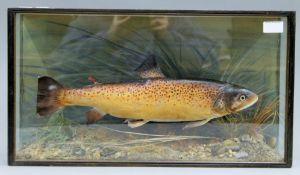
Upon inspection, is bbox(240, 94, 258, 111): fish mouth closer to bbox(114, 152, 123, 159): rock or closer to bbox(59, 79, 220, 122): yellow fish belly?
bbox(59, 79, 220, 122): yellow fish belly

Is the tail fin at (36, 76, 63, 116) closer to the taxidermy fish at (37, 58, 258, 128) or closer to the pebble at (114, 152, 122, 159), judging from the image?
the taxidermy fish at (37, 58, 258, 128)

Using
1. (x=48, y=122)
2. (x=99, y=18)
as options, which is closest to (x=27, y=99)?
(x=48, y=122)

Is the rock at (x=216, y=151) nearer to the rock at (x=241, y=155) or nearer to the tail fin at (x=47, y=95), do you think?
the rock at (x=241, y=155)

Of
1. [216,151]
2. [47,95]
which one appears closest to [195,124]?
[216,151]

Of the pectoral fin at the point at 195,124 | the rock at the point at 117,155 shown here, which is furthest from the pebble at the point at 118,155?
the pectoral fin at the point at 195,124

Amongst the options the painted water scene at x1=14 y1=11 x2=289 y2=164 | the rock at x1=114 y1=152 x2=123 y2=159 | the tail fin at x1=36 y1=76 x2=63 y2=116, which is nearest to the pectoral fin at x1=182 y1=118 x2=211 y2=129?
the painted water scene at x1=14 y1=11 x2=289 y2=164

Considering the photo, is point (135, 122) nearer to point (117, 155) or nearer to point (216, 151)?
point (117, 155)

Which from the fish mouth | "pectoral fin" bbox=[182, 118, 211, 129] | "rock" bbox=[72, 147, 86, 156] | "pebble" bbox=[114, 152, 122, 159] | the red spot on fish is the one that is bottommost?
"pebble" bbox=[114, 152, 122, 159]

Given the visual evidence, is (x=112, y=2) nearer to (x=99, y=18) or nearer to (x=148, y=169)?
(x=99, y=18)

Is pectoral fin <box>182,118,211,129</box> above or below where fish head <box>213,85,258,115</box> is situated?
below
